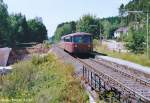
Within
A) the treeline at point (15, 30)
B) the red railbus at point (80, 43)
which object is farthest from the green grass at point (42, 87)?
the treeline at point (15, 30)

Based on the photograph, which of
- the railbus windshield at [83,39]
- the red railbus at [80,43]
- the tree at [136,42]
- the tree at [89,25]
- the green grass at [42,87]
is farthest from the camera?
the tree at [89,25]

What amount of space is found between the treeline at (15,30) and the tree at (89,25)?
1455 cm

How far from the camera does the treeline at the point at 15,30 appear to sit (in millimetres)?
89750

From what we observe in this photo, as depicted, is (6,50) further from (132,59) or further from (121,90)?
(121,90)

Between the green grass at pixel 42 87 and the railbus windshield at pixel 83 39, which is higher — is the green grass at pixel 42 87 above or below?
below

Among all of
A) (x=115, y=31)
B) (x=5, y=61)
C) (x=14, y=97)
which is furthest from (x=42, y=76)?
(x=115, y=31)

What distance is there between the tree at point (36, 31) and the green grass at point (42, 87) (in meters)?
78.1

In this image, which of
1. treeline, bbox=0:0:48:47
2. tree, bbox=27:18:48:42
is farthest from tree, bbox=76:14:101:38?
tree, bbox=27:18:48:42

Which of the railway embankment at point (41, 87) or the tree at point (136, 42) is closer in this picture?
the railway embankment at point (41, 87)

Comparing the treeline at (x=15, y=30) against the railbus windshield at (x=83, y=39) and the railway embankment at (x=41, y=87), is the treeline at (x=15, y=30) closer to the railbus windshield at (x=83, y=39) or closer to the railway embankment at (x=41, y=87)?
the railbus windshield at (x=83, y=39)

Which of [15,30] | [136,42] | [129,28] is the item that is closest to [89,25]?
[15,30]

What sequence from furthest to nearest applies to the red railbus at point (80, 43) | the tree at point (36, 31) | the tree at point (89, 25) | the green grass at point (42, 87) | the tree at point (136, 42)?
the tree at point (36, 31), the tree at point (89, 25), the tree at point (136, 42), the red railbus at point (80, 43), the green grass at point (42, 87)

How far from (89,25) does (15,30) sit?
20.4 metres

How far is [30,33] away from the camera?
Answer: 357ft
